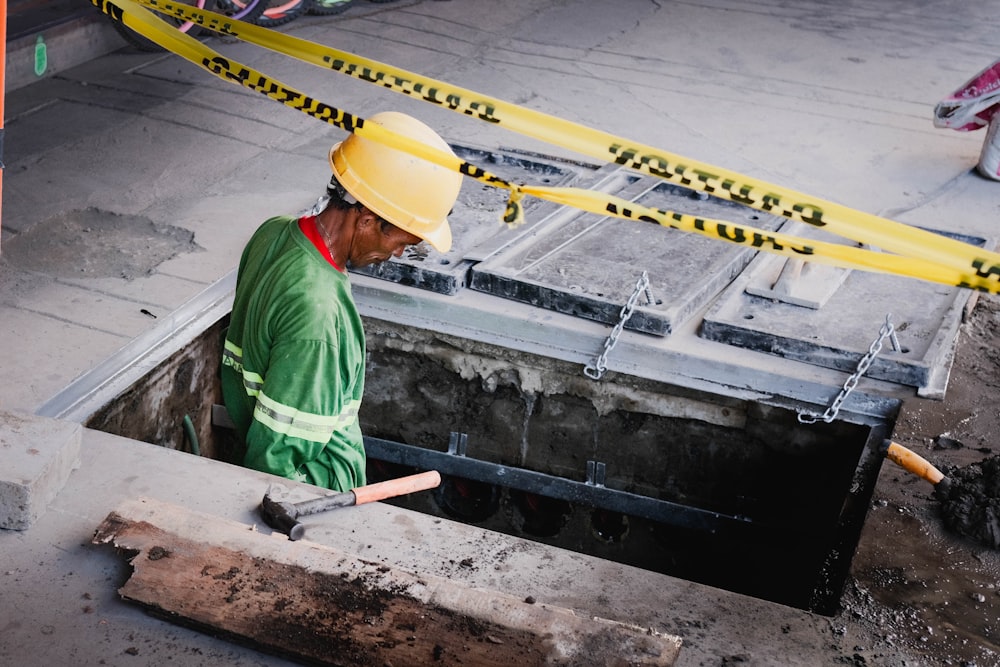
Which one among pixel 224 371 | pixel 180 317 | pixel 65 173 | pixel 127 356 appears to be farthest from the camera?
pixel 65 173

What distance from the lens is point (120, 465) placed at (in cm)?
356

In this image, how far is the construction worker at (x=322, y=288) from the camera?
3258mm

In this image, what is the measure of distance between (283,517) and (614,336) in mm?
1945

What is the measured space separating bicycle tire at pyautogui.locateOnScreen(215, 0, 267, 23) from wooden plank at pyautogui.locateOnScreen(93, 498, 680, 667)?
19.3ft

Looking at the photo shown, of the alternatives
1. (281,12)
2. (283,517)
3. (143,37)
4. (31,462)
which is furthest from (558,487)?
(281,12)

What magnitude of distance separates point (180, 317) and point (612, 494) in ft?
6.91

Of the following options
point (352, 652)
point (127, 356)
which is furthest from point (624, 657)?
point (127, 356)

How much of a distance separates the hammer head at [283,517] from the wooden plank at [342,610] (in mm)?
139

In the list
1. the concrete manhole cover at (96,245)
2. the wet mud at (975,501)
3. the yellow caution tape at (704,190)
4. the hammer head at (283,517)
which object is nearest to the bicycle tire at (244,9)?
the concrete manhole cover at (96,245)

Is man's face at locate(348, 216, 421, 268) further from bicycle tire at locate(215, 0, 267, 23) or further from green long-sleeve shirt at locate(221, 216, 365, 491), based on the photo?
bicycle tire at locate(215, 0, 267, 23)

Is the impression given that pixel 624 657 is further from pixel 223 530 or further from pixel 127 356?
pixel 127 356

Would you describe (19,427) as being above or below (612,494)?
above

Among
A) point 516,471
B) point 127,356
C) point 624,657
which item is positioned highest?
point 624,657

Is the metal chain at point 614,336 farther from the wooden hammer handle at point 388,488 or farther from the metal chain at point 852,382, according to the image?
the wooden hammer handle at point 388,488
